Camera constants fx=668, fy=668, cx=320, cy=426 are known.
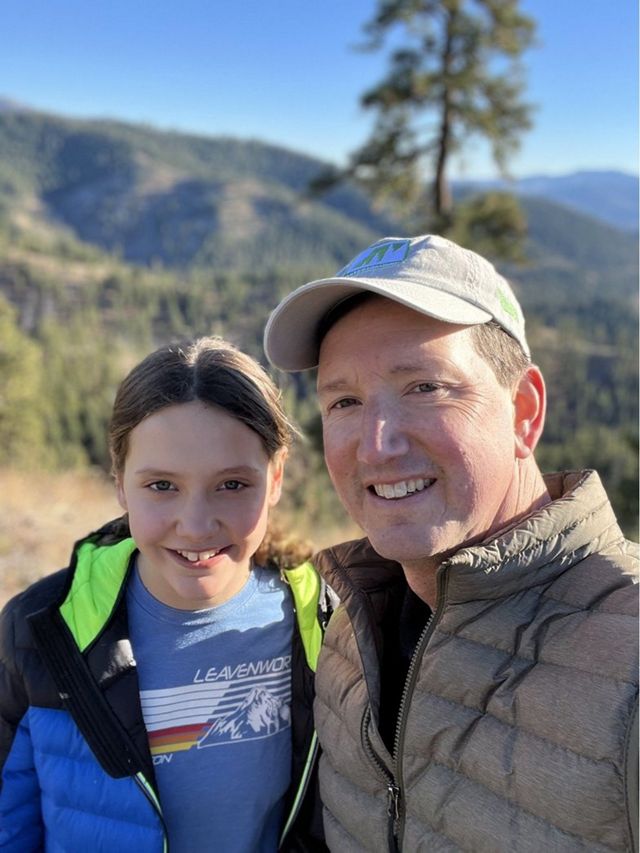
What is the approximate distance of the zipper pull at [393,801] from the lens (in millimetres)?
1499

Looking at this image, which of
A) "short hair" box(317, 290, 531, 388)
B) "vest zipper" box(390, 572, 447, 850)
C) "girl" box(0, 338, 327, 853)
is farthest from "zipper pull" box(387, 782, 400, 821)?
"short hair" box(317, 290, 531, 388)

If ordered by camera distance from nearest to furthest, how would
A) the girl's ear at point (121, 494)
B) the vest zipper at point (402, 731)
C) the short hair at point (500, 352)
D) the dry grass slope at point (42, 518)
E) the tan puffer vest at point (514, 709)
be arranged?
1. the tan puffer vest at point (514, 709)
2. the vest zipper at point (402, 731)
3. the short hair at point (500, 352)
4. the girl's ear at point (121, 494)
5. the dry grass slope at point (42, 518)

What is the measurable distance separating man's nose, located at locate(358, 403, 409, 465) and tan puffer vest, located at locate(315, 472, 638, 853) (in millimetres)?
270

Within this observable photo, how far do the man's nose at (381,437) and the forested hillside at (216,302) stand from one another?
1.17 metres

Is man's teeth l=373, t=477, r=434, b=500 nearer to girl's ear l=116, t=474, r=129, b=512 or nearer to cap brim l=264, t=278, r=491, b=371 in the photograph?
cap brim l=264, t=278, r=491, b=371

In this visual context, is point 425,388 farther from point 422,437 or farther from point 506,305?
point 506,305

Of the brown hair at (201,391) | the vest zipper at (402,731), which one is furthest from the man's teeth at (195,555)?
the vest zipper at (402,731)

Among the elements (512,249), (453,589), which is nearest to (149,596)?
(453,589)

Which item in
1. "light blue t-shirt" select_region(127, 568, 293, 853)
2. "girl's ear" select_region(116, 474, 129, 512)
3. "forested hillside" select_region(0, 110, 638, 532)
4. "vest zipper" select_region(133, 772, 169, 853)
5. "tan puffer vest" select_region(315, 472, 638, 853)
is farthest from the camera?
"forested hillside" select_region(0, 110, 638, 532)

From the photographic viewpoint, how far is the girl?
1.73 meters

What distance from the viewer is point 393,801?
1.51 meters

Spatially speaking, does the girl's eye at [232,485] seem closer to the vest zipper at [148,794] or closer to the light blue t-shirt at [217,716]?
the light blue t-shirt at [217,716]

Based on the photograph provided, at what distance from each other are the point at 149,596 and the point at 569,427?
79.7 m

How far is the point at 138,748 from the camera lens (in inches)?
67.8
